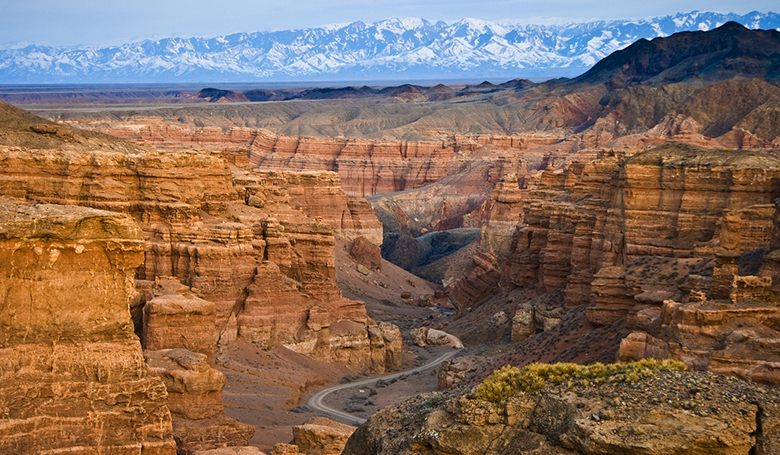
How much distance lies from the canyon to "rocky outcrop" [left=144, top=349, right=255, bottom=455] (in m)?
0.05

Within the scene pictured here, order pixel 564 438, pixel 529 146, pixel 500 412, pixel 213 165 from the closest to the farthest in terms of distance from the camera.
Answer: pixel 564 438, pixel 500 412, pixel 213 165, pixel 529 146

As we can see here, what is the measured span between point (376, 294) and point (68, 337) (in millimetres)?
46063

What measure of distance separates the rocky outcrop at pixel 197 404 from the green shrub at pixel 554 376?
33.3 feet

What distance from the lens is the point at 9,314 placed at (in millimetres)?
18188

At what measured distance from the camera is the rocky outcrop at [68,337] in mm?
18078

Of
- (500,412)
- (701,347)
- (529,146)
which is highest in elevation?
(500,412)

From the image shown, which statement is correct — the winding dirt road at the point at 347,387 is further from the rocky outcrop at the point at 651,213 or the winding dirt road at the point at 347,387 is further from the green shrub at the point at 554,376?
the green shrub at the point at 554,376

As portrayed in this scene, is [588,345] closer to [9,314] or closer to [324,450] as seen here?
[324,450]

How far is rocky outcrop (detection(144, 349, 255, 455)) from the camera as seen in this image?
23250 millimetres

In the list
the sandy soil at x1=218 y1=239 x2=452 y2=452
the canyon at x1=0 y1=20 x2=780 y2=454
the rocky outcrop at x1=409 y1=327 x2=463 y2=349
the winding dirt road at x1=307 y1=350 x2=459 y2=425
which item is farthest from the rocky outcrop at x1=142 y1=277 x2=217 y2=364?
the rocky outcrop at x1=409 y1=327 x2=463 y2=349

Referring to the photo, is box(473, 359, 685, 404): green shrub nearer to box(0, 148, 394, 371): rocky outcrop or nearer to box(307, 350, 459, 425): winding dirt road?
box(307, 350, 459, 425): winding dirt road

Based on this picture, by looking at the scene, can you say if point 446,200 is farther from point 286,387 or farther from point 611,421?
point 611,421

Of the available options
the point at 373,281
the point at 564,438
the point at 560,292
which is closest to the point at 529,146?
the point at 373,281

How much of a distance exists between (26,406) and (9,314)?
5.53 feet
